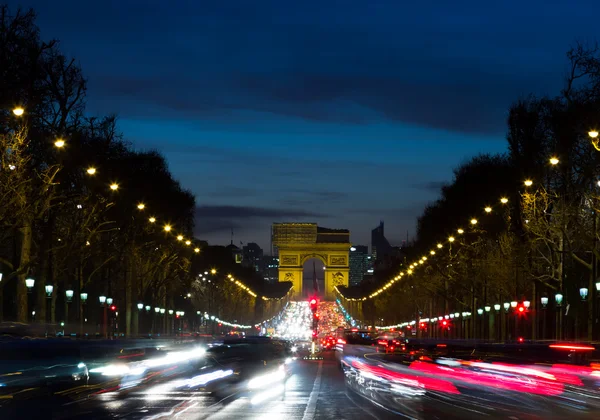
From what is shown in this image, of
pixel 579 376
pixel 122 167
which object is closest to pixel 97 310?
pixel 122 167

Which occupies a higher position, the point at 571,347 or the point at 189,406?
the point at 571,347

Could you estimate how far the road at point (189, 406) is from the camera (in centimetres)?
2189

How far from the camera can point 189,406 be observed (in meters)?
24.3

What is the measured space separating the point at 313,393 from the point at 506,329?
2546 inches

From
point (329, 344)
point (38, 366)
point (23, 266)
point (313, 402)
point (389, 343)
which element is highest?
point (23, 266)

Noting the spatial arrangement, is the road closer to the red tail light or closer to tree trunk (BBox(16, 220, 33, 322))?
the red tail light

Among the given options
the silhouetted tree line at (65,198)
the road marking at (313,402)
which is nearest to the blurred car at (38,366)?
the road marking at (313,402)

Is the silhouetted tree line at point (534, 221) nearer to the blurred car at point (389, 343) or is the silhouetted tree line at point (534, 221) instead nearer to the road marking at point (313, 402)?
the blurred car at point (389, 343)

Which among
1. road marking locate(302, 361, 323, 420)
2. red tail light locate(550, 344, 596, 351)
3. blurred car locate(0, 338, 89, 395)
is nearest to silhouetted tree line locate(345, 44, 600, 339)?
red tail light locate(550, 344, 596, 351)

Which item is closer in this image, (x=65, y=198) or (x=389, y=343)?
(x=65, y=198)

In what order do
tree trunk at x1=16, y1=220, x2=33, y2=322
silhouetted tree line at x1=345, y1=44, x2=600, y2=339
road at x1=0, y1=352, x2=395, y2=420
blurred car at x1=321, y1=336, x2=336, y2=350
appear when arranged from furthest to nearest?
blurred car at x1=321, y1=336, x2=336, y2=350 → silhouetted tree line at x1=345, y1=44, x2=600, y2=339 → tree trunk at x1=16, y1=220, x2=33, y2=322 → road at x1=0, y1=352, x2=395, y2=420

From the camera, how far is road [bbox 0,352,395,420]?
71.8 ft

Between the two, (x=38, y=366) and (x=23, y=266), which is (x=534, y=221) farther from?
(x=38, y=366)

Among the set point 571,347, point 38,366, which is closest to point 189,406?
point 38,366
